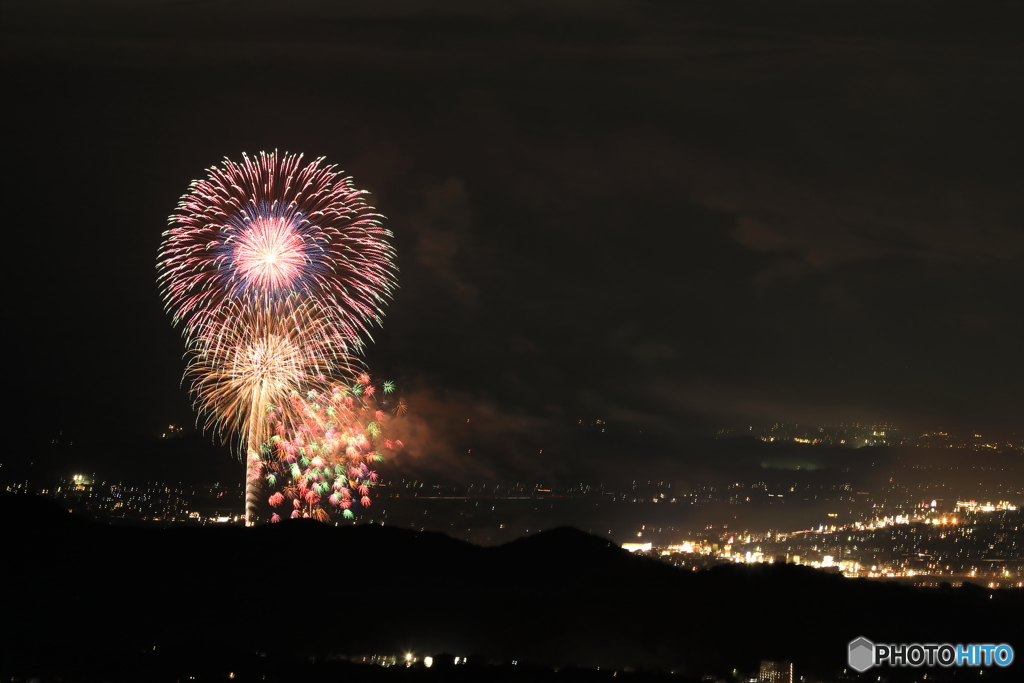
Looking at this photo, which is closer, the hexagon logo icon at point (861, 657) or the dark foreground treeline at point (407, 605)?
the hexagon logo icon at point (861, 657)

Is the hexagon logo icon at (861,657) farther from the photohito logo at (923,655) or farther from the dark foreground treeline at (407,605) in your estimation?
the dark foreground treeline at (407,605)

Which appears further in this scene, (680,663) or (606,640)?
(606,640)

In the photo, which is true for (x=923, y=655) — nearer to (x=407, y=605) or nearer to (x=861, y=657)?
(x=861, y=657)

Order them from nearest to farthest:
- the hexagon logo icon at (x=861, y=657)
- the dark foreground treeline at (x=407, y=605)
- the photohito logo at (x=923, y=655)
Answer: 1. the hexagon logo icon at (x=861, y=657)
2. the photohito logo at (x=923, y=655)
3. the dark foreground treeline at (x=407, y=605)

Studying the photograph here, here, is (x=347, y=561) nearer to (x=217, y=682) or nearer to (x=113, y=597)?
A: (x=113, y=597)

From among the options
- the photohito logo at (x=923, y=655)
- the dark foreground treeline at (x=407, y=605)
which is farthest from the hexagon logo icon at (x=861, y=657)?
the dark foreground treeline at (x=407, y=605)

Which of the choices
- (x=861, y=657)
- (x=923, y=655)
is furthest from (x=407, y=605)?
(x=923, y=655)

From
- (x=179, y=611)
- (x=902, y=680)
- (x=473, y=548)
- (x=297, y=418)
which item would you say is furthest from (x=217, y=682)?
(x=473, y=548)
